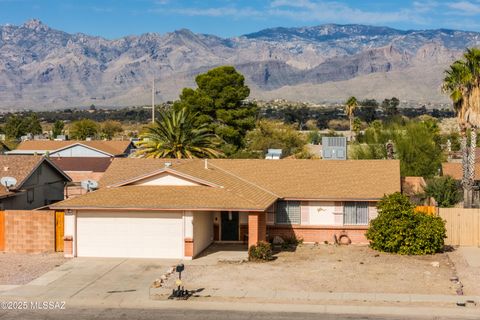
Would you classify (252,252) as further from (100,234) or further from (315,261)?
(100,234)

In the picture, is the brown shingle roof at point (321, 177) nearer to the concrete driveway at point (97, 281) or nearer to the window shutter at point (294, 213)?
the window shutter at point (294, 213)

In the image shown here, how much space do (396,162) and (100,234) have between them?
15410 millimetres

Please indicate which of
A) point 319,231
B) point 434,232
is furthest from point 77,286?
point 434,232

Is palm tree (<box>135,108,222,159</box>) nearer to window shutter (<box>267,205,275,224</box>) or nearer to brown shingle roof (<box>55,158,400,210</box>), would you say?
brown shingle roof (<box>55,158,400,210</box>)

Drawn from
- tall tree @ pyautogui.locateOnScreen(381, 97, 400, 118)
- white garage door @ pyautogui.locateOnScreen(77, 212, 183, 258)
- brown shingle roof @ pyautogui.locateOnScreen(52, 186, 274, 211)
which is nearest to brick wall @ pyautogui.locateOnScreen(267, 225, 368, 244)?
brown shingle roof @ pyautogui.locateOnScreen(52, 186, 274, 211)

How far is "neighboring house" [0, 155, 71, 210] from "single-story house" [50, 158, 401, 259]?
4.88 meters

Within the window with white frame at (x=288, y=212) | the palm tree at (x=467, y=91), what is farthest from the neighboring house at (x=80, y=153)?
the palm tree at (x=467, y=91)

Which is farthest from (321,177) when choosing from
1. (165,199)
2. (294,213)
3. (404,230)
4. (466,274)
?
(466,274)

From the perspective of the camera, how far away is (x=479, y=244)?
112ft

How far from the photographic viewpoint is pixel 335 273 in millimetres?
28000

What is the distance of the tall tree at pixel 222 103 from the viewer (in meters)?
60.8

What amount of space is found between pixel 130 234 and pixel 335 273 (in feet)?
30.1

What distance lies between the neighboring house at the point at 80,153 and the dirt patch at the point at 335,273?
29.4m

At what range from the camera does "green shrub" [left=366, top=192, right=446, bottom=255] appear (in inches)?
1252
